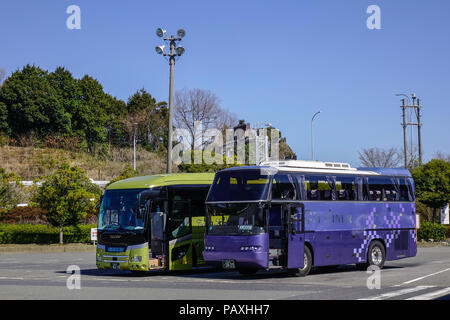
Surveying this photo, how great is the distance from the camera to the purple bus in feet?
61.5

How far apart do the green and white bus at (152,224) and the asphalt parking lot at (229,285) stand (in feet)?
1.74

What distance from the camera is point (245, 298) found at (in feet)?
45.2

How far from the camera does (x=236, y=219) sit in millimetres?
18922

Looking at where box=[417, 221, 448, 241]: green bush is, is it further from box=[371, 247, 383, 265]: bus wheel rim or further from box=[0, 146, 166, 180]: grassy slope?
box=[0, 146, 166, 180]: grassy slope

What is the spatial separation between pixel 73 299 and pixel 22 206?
1461 inches

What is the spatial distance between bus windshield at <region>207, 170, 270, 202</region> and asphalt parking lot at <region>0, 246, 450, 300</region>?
7.74 feet

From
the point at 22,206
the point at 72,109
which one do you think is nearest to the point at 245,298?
the point at 22,206

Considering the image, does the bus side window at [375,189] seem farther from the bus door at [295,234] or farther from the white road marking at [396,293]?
the white road marking at [396,293]

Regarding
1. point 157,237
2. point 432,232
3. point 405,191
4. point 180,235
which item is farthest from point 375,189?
point 432,232

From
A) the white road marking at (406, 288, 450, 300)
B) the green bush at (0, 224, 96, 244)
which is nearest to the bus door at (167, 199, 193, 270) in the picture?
the white road marking at (406, 288, 450, 300)

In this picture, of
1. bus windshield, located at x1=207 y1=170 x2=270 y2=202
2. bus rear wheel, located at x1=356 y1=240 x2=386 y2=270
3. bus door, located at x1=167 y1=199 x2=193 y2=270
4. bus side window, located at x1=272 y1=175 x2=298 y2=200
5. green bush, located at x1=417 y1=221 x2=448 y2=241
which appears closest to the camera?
bus windshield, located at x1=207 y1=170 x2=270 y2=202

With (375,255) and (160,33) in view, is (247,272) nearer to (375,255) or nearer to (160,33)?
(375,255)

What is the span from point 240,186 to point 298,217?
1928mm
